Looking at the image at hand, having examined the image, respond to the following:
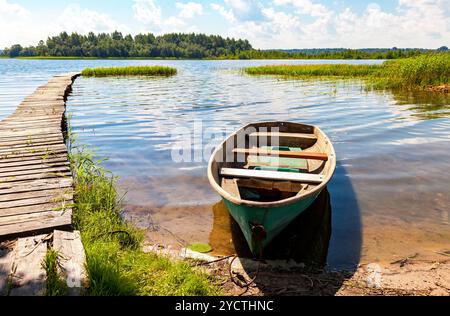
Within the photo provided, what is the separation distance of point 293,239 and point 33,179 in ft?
14.4

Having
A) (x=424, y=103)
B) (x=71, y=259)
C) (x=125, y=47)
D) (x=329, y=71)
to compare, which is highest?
(x=125, y=47)

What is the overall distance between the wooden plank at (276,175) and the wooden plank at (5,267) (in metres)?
3.22

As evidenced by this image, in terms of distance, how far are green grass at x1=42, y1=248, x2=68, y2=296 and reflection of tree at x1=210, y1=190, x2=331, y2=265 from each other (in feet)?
7.81

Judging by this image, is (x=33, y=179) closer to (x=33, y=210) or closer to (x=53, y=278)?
(x=33, y=210)

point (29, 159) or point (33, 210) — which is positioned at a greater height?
point (29, 159)

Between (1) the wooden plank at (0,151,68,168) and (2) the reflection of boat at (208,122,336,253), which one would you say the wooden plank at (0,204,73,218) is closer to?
(2) the reflection of boat at (208,122,336,253)

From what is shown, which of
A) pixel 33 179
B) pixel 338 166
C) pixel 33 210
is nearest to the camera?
pixel 33 210

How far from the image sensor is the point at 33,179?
579cm

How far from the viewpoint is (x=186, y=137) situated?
12.2 meters

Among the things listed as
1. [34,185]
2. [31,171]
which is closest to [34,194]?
[34,185]

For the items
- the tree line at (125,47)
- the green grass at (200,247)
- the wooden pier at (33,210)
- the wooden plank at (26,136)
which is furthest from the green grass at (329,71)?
the tree line at (125,47)
